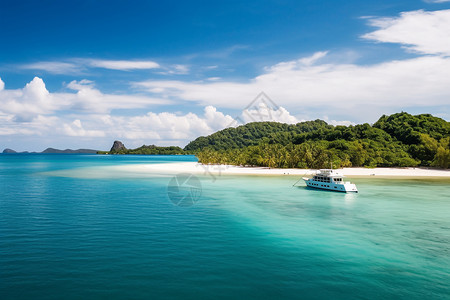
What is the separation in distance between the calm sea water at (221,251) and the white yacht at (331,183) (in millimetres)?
16701

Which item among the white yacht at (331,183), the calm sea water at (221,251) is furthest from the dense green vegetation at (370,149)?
the calm sea water at (221,251)

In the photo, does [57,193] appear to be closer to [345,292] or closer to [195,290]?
[195,290]

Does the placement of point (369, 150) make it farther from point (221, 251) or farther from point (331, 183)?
point (221, 251)

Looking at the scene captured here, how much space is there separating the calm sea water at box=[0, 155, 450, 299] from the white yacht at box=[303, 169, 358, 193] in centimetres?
1670

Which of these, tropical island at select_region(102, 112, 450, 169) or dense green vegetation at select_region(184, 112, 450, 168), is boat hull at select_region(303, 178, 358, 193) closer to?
dense green vegetation at select_region(184, 112, 450, 168)

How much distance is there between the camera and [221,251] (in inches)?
963

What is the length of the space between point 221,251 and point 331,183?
1861 inches

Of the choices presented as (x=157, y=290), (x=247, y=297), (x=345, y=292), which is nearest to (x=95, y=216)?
(x=157, y=290)

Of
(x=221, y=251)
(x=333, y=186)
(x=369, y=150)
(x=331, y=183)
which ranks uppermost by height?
(x=369, y=150)

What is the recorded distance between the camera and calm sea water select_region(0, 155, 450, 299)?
17641 millimetres

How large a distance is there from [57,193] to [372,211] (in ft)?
176

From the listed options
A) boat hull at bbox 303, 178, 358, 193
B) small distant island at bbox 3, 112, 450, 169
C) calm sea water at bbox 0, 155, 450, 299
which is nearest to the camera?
calm sea water at bbox 0, 155, 450, 299

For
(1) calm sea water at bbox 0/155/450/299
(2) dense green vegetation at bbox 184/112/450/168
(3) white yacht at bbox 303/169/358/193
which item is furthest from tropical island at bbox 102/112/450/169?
A: (1) calm sea water at bbox 0/155/450/299

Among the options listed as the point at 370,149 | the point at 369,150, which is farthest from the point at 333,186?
the point at 370,149
